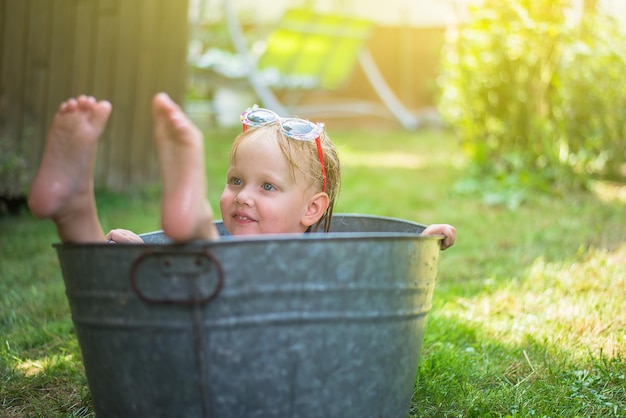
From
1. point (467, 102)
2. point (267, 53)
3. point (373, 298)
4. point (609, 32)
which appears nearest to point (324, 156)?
point (373, 298)

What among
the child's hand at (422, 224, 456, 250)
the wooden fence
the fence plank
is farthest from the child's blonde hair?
the fence plank

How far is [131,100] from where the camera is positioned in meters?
4.87

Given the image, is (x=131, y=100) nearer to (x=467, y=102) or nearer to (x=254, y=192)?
(x=467, y=102)

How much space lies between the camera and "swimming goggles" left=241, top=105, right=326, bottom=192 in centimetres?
209

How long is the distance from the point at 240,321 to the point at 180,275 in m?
0.13

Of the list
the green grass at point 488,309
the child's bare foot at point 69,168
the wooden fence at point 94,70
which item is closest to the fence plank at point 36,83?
the wooden fence at point 94,70

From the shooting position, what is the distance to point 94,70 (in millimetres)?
4621

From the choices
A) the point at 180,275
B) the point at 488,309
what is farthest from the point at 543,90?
the point at 180,275

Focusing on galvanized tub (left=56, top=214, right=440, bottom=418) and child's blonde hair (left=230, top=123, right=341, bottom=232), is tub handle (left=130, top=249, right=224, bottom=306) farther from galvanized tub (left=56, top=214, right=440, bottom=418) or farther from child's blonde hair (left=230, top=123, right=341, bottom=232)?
child's blonde hair (left=230, top=123, right=341, bottom=232)

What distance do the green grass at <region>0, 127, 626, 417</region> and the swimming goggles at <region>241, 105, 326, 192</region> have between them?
676 mm

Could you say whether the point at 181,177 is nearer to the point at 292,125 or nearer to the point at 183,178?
the point at 183,178

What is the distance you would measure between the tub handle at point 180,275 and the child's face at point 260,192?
0.67 meters

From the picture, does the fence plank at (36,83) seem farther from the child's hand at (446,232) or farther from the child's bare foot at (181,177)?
the child's bare foot at (181,177)

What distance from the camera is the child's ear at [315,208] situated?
215 centimetres
